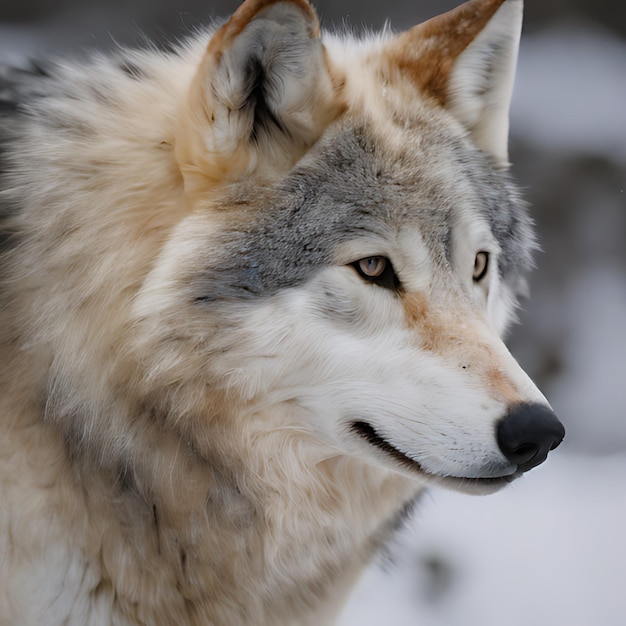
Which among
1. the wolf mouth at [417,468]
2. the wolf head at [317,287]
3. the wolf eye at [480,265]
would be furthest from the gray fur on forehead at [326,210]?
the wolf mouth at [417,468]

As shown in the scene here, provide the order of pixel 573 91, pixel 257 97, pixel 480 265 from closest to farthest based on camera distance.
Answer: pixel 257 97
pixel 480 265
pixel 573 91

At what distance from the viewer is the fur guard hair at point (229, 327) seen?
6.38 feet

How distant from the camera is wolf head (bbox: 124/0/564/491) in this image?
188 centimetres

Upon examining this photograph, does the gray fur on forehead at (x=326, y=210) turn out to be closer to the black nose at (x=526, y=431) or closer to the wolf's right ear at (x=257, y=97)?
the wolf's right ear at (x=257, y=97)

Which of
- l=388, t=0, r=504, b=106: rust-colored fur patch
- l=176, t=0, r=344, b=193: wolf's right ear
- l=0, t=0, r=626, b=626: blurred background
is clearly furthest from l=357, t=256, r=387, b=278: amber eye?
l=0, t=0, r=626, b=626: blurred background

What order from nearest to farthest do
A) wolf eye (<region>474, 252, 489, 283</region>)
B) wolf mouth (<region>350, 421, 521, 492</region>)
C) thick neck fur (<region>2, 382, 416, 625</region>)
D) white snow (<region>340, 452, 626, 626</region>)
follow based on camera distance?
wolf mouth (<region>350, 421, 521, 492</region>), thick neck fur (<region>2, 382, 416, 625</region>), wolf eye (<region>474, 252, 489, 283</region>), white snow (<region>340, 452, 626, 626</region>)

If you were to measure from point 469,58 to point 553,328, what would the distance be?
4087mm

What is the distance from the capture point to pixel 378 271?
2.03 metres

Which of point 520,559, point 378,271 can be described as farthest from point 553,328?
point 378,271

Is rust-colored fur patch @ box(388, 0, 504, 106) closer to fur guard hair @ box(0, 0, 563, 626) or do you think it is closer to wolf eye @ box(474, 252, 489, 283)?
fur guard hair @ box(0, 0, 563, 626)

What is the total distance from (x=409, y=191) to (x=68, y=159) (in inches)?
35.2

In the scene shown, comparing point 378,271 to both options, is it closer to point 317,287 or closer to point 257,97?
point 317,287

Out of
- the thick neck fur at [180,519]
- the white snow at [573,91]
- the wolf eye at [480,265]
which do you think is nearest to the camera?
the thick neck fur at [180,519]

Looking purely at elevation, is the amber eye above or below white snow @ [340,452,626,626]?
above
